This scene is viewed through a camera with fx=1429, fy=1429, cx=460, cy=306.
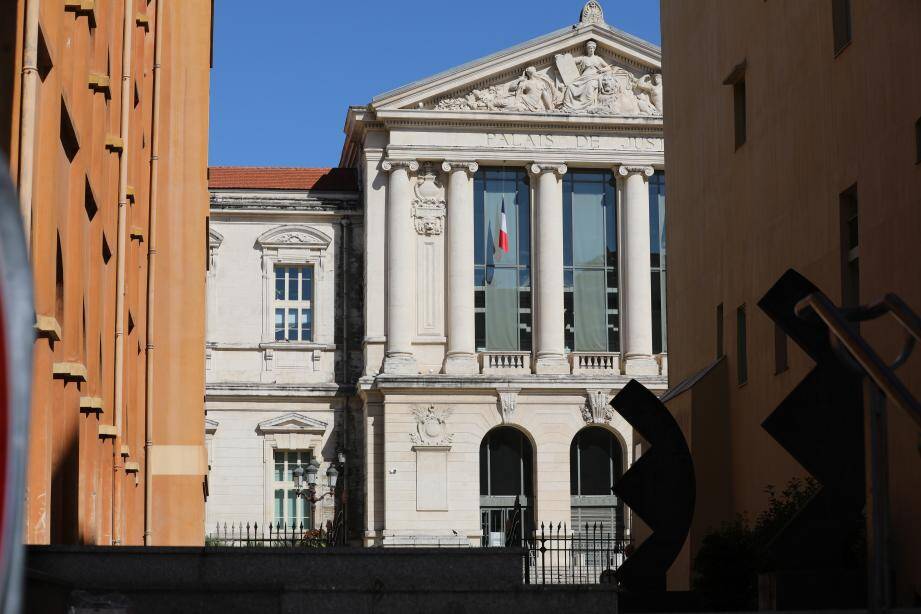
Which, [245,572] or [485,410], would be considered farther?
[485,410]

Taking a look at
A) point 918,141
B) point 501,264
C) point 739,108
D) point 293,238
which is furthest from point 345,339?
point 918,141

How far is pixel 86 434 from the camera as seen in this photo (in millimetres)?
14484

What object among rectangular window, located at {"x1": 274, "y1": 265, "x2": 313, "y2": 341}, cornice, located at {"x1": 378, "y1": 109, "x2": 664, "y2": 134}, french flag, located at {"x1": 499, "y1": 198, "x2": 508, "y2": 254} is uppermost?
cornice, located at {"x1": 378, "y1": 109, "x2": 664, "y2": 134}

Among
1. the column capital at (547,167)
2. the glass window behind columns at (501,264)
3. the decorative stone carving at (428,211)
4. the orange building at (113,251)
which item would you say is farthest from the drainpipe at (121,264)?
the column capital at (547,167)

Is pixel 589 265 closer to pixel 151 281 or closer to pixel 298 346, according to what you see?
pixel 298 346

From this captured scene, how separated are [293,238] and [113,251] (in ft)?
131

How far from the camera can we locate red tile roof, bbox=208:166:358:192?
58188mm

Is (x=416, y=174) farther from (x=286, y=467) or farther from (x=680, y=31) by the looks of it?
(x=680, y=31)

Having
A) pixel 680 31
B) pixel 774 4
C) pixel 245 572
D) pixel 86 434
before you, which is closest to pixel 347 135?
pixel 680 31

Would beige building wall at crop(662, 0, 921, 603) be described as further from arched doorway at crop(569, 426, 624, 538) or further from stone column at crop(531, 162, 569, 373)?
arched doorway at crop(569, 426, 624, 538)

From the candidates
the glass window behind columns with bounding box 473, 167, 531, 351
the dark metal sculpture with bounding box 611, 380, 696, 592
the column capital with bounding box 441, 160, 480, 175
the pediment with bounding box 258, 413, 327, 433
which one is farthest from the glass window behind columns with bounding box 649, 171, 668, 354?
the dark metal sculpture with bounding box 611, 380, 696, 592

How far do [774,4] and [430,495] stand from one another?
36126mm

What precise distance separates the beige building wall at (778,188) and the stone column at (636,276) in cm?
2878

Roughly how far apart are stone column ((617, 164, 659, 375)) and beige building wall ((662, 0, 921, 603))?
28.8 m
